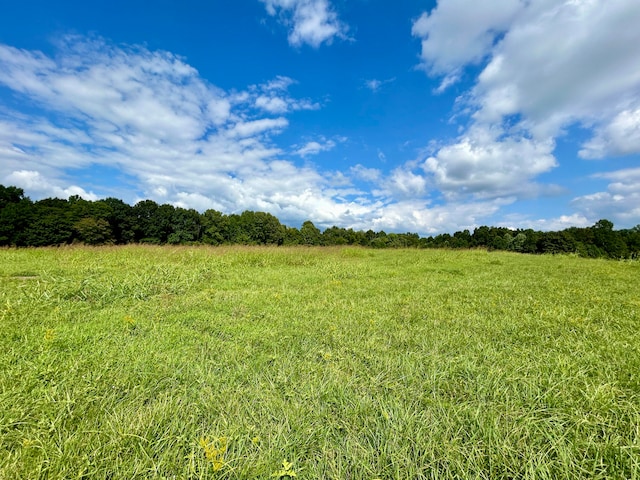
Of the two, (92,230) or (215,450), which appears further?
(92,230)

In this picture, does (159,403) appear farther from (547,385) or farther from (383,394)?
(547,385)

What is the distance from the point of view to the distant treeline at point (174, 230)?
27.3 metres

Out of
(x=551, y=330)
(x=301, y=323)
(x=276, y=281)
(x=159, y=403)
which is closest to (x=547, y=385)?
(x=551, y=330)

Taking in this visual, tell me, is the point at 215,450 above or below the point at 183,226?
below

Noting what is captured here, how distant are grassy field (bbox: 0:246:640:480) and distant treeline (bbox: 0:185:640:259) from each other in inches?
914

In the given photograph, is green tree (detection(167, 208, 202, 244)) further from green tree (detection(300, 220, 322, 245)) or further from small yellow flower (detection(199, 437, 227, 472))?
small yellow flower (detection(199, 437, 227, 472))

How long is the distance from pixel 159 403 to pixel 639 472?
3.06m

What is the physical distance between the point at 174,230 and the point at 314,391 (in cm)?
4373

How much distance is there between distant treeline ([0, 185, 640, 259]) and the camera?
27.3 m

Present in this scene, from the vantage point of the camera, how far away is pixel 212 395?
2.25m

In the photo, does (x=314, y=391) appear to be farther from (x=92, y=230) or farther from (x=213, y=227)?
(x=213, y=227)

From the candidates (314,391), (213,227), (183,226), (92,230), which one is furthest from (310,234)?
(314,391)

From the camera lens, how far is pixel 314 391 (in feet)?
7.64

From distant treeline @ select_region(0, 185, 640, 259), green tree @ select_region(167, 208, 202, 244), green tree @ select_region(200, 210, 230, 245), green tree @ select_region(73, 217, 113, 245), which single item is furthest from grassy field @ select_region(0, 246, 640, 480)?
green tree @ select_region(200, 210, 230, 245)
